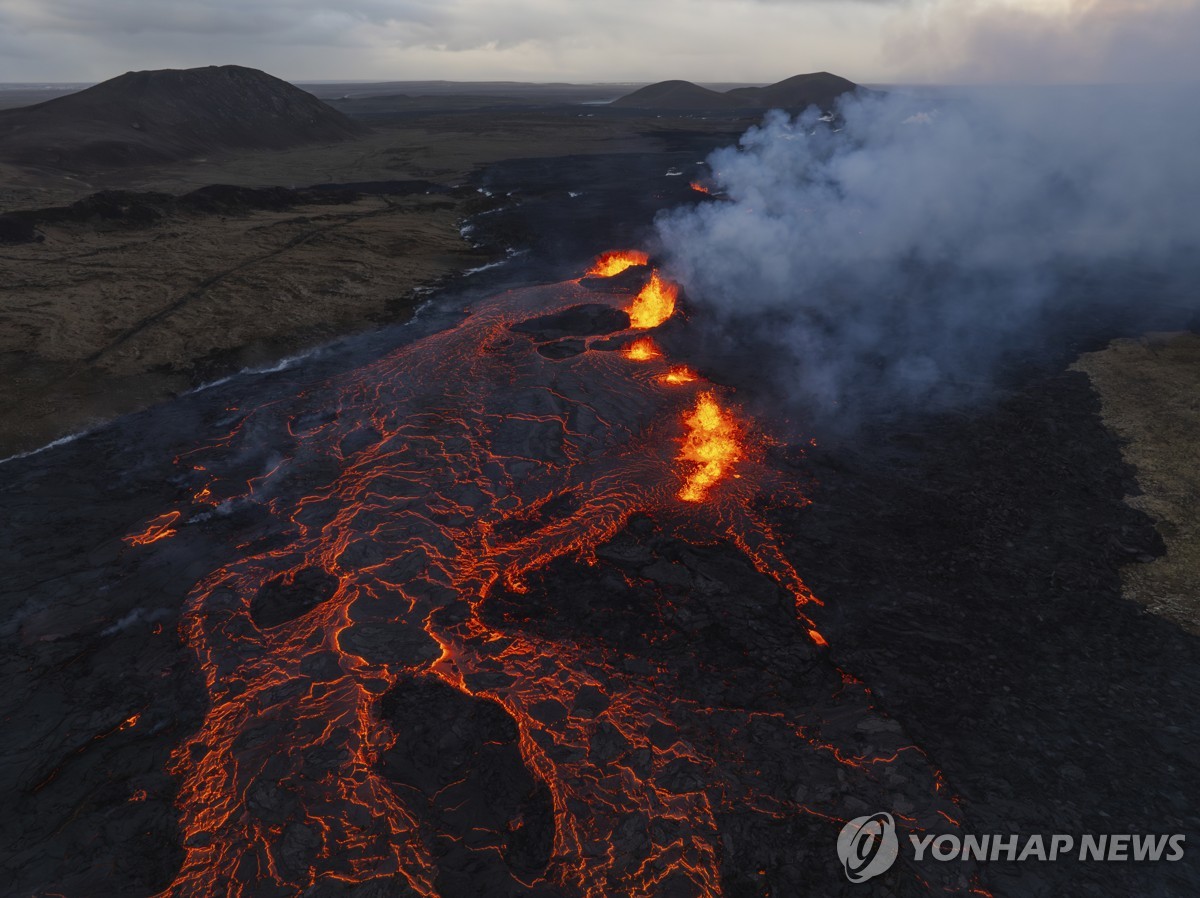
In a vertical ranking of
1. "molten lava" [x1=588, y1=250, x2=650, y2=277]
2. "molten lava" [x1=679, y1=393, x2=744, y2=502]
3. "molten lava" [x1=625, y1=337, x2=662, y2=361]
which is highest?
"molten lava" [x1=588, y1=250, x2=650, y2=277]

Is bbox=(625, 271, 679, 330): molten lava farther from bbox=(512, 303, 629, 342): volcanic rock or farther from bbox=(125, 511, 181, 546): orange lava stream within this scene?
bbox=(125, 511, 181, 546): orange lava stream

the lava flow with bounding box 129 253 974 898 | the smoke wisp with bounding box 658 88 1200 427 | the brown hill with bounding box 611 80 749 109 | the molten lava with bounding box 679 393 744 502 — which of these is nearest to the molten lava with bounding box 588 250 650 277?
the smoke wisp with bounding box 658 88 1200 427

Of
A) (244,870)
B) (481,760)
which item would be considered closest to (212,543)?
(244,870)

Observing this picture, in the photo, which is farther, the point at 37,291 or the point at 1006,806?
the point at 37,291

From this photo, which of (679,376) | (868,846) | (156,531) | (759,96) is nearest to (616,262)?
(679,376)

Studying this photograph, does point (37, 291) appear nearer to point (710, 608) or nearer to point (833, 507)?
point (710, 608)

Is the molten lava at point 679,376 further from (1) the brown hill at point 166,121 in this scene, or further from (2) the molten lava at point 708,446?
(1) the brown hill at point 166,121

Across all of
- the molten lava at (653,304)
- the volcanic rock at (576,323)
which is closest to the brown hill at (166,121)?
the volcanic rock at (576,323)
